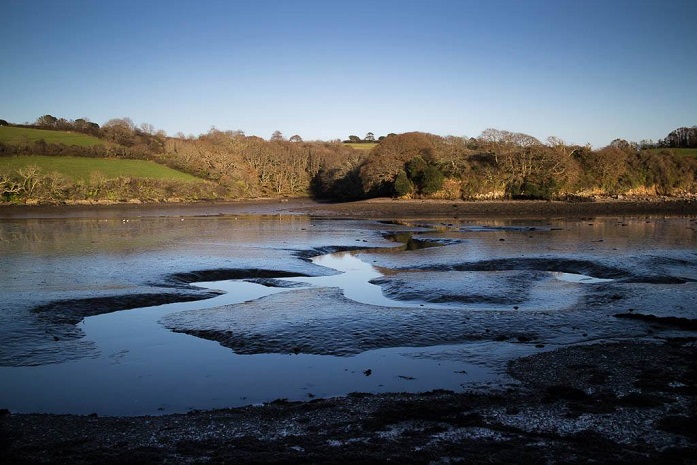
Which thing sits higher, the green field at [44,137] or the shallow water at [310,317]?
the green field at [44,137]

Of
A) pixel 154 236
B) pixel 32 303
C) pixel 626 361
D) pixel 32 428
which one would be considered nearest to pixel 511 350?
pixel 626 361

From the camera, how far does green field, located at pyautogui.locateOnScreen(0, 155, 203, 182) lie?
79875 millimetres

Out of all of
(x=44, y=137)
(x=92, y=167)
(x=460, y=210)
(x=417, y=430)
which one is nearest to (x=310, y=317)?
(x=417, y=430)

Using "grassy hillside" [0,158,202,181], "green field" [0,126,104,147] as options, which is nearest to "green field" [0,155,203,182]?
"grassy hillside" [0,158,202,181]

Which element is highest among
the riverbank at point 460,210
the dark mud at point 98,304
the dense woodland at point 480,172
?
the dense woodland at point 480,172

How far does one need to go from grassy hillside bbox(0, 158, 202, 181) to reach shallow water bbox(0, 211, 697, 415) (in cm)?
5805

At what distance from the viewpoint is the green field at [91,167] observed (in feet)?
262

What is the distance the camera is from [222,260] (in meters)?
25.1

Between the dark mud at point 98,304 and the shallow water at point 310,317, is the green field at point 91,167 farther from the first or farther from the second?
the dark mud at point 98,304

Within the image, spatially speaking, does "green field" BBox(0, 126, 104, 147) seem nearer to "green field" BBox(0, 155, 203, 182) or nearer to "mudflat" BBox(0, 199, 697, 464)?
"green field" BBox(0, 155, 203, 182)

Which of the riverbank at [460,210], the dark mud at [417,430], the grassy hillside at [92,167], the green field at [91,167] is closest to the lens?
the dark mud at [417,430]

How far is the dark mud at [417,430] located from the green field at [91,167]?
7973 centimetres

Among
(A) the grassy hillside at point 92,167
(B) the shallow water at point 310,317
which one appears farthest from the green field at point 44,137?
(B) the shallow water at point 310,317

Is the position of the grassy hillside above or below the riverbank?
above
